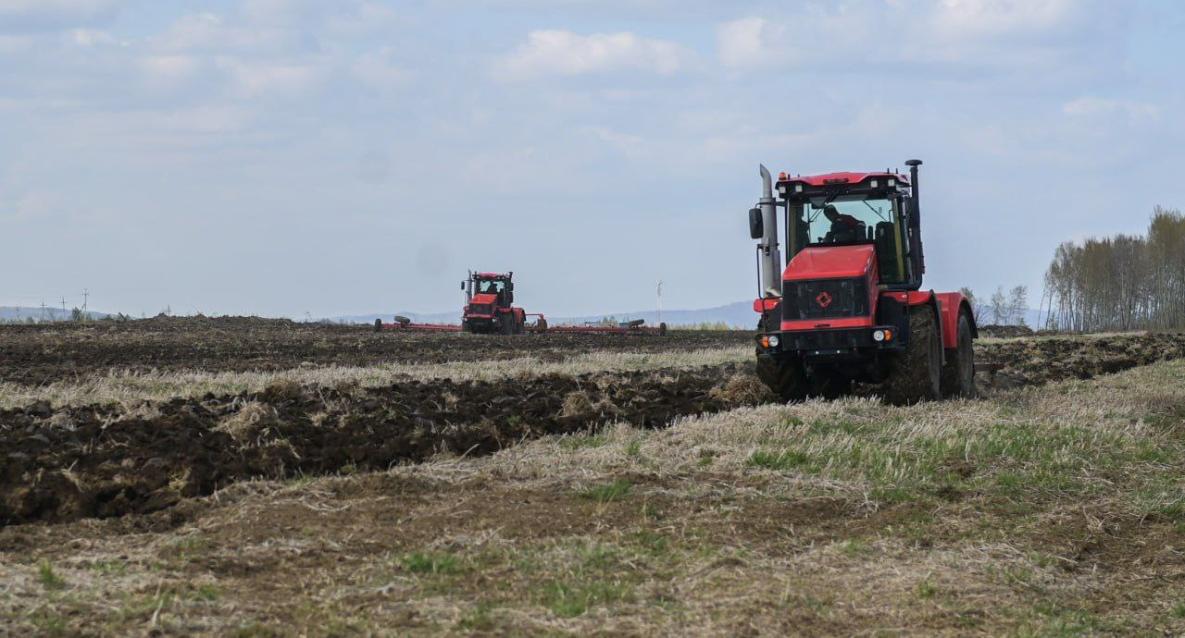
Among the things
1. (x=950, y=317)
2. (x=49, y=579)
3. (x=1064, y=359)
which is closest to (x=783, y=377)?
(x=950, y=317)

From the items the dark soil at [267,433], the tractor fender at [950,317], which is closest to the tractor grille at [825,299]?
the dark soil at [267,433]

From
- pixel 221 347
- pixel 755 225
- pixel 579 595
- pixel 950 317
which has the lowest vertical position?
pixel 579 595

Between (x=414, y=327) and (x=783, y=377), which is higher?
(x=414, y=327)

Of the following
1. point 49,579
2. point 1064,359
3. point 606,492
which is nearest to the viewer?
point 49,579

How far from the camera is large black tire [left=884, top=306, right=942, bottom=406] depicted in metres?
14.4

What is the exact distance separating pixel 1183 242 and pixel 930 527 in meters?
66.7

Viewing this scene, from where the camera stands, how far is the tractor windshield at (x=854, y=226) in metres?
15.2

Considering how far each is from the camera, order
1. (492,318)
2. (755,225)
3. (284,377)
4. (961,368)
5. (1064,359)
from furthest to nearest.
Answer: (492,318) < (1064,359) < (284,377) < (961,368) < (755,225)

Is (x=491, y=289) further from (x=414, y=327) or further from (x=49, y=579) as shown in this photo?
(x=49, y=579)

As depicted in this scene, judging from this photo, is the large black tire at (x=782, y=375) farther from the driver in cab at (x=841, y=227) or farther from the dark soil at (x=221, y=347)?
the dark soil at (x=221, y=347)

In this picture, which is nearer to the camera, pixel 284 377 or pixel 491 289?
pixel 284 377

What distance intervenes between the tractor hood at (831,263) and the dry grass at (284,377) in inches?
198

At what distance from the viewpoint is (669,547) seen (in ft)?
24.9

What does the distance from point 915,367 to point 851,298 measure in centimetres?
106
